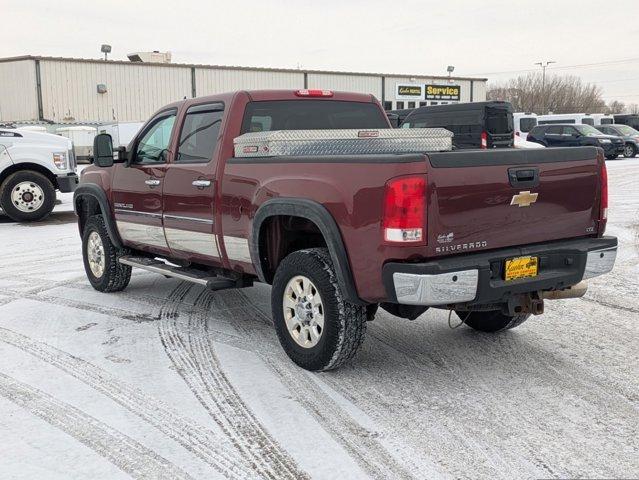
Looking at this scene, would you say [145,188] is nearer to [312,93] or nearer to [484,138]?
[312,93]

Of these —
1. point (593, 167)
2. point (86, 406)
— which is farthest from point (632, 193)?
point (86, 406)

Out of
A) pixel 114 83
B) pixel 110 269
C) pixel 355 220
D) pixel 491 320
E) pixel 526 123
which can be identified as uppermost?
pixel 114 83

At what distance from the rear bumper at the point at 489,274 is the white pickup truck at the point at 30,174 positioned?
10219mm

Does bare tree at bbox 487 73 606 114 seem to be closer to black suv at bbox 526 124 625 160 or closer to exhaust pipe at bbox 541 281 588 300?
black suv at bbox 526 124 625 160

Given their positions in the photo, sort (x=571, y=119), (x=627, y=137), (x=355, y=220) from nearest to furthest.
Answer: (x=355, y=220)
(x=627, y=137)
(x=571, y=119)

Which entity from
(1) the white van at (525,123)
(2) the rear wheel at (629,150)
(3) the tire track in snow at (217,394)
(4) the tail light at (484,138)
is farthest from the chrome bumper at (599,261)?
(1) the white van at (525,123)

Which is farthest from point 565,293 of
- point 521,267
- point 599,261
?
point 521,267

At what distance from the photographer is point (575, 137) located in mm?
28906

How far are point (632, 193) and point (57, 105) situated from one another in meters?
31.7

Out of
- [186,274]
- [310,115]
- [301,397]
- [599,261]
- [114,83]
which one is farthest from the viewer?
[114,83]

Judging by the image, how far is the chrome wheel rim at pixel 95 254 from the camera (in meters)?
7.12

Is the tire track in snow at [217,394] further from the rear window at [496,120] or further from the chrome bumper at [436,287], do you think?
the rear window at [496,120]

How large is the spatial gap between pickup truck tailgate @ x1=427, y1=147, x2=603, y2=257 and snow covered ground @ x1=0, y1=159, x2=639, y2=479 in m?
0.94

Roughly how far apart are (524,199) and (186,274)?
2823mm
